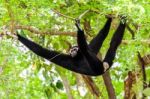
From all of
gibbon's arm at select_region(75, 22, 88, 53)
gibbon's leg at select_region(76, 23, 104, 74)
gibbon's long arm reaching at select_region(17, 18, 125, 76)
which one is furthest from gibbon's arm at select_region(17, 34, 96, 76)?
gibbon's arm at select_region(75, 22, 88, 53)

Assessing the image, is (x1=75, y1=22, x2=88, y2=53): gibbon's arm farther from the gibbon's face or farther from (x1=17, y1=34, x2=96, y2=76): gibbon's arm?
(x1=17, y1=34, x2=96, y2=76): gibbon's arm

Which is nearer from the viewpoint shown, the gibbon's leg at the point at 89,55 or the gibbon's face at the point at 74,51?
the gibbon's leg at the point at 89,55

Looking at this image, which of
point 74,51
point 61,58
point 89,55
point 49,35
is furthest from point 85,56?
point 49,35

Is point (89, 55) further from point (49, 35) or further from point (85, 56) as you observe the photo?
point (49, 35)

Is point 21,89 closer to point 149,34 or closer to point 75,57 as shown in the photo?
point 75,57

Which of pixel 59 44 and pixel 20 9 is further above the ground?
pixel 20 9

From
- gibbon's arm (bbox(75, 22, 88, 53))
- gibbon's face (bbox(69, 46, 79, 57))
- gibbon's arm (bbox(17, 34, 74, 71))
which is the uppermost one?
gibbon's arm (bbox(75, 22, 88, 53))

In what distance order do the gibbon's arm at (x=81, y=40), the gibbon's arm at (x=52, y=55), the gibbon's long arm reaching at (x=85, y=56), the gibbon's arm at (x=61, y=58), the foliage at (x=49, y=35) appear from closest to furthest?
the gibbon's arm at (x=81, y=40), the foliage at (x=49, y=35), the gibbon's long arm reaching at (x=85, y=56), the gibbon's arm at (x=61, y=58), the gibbon's arm at (x=52, y=55)

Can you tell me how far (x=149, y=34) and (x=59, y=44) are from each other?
128 cm

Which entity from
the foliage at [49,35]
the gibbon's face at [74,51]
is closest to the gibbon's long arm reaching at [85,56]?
the gibbon's face at [74,51]

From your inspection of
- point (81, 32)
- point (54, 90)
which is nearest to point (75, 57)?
point (81, 32)

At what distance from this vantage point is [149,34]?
4.73m

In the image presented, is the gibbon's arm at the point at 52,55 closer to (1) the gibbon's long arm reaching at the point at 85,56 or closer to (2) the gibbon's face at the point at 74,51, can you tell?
(1) the gibbon's long arm reaching at the point at 85,56

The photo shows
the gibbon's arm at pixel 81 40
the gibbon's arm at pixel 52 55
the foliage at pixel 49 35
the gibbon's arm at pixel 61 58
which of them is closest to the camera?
the gibbon's arm at pixel 81 40
